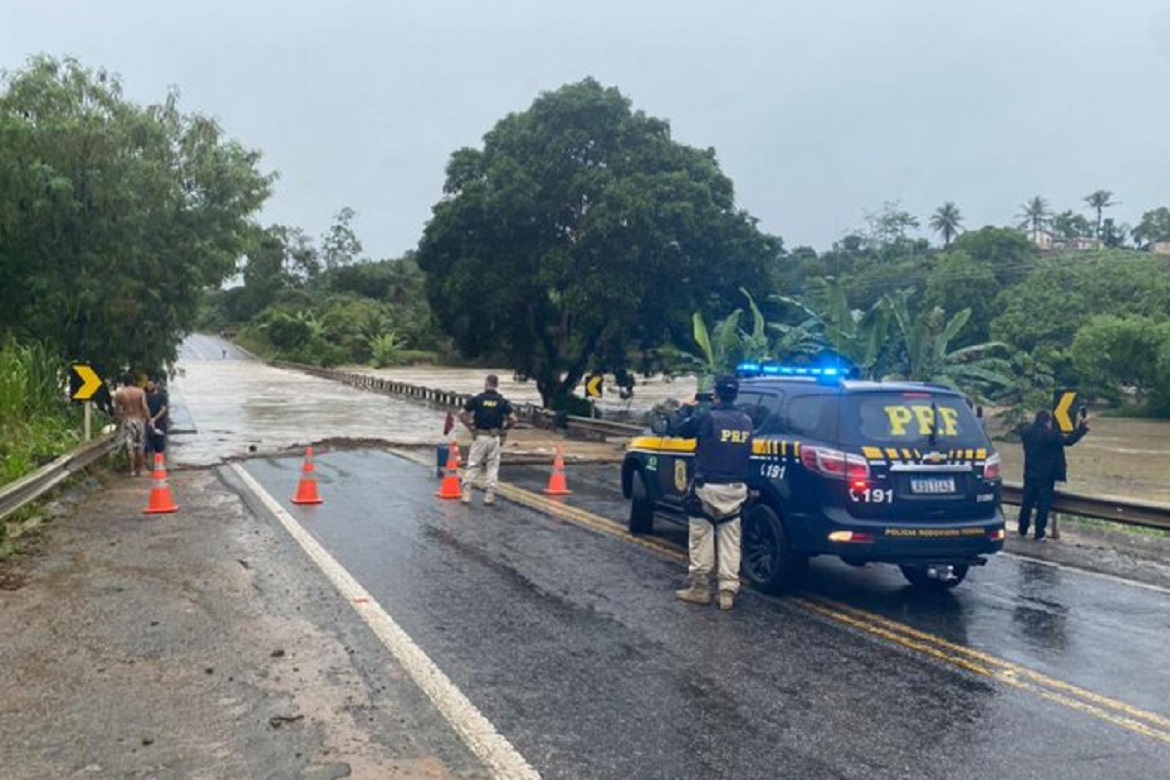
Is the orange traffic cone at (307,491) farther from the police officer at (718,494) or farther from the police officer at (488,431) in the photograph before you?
the police officer at (718,494)

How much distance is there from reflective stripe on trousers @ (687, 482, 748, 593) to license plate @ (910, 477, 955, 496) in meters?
1.34

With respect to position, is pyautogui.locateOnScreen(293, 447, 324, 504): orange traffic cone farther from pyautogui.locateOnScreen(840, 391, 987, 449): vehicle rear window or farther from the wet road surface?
pyautogui.locateOnScreen(840, 391, 987, 449): vehicle rear window

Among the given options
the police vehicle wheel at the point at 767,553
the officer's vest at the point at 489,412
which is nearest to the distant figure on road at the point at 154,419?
the officer's vest at the point at 489,412

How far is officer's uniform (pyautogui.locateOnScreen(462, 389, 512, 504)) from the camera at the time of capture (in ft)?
47.9

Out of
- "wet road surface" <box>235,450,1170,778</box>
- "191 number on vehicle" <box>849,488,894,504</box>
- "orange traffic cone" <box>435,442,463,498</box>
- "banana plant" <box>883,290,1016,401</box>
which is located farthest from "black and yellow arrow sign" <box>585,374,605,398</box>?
"191 number on vehicle" <box>849,488,894,504</box>

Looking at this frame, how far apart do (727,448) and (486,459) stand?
21.5 ft

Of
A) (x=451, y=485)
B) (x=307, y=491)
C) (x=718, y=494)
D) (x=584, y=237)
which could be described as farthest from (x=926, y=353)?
(x=718, y=494)

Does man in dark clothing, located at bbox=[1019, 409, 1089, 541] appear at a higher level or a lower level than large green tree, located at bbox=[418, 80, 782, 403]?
lower

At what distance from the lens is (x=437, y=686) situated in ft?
20.7

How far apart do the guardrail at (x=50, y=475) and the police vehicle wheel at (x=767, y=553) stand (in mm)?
7553

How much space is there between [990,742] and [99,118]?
825 inches

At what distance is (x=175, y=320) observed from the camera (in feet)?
78.6

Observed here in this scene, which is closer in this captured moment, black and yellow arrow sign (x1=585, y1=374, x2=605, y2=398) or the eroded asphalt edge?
the eroded asphalt edge

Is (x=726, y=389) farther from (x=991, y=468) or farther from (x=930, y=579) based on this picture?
(x=930, y=579)
